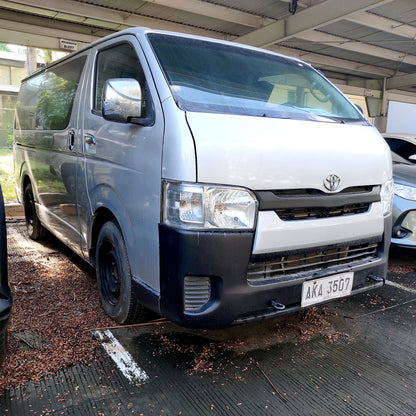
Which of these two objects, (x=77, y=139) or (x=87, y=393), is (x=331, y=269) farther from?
(x=77, y=139)

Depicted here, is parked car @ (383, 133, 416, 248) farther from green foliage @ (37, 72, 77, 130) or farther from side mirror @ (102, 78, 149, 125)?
green foliage @ (37, 72, 77, 130)

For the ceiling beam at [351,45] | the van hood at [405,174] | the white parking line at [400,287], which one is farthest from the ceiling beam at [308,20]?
the white parking line at [400,287]

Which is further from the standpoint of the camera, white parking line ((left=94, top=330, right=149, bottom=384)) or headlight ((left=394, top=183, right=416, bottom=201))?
headlight ((left=394, top=183, right=416, bottom=201))

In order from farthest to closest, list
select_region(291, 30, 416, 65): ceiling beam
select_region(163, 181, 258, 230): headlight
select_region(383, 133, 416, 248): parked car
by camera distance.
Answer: select_region(291, 30, 416, 65): ceiling beam → select_region(383, 133, 416, 248): parked car → select_region(163, 181, 258, 230): headlight

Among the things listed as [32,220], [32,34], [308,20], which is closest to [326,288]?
[32,220]

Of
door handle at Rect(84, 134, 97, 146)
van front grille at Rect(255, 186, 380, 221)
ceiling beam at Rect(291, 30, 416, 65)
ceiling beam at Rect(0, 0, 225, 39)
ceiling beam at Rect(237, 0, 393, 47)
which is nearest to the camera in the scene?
van front grille at Rect(255, 186, 380, 221)

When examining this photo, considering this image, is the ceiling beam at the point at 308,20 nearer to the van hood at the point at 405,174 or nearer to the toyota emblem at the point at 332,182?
the van hood at the point at 405,174

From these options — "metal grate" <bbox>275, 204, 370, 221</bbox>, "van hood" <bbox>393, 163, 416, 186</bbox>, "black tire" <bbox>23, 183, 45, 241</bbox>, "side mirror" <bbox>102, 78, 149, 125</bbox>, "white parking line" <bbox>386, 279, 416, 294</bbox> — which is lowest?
"white parking line" <bbox>386, 279, 416, 294</bbox>

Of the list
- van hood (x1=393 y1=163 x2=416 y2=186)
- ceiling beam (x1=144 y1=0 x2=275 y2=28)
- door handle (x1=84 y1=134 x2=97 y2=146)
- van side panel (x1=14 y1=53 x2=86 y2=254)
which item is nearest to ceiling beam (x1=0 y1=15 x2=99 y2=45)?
ceiling beam (x1=144 y1=0 x2=275 y2=28)

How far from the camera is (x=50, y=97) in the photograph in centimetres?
Answer: 416

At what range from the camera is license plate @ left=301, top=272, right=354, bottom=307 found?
2.37 meters

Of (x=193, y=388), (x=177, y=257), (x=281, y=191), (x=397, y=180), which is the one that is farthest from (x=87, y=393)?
(x=397, y=180)

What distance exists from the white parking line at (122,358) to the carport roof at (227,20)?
586 centimetres

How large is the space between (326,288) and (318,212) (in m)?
0.49
